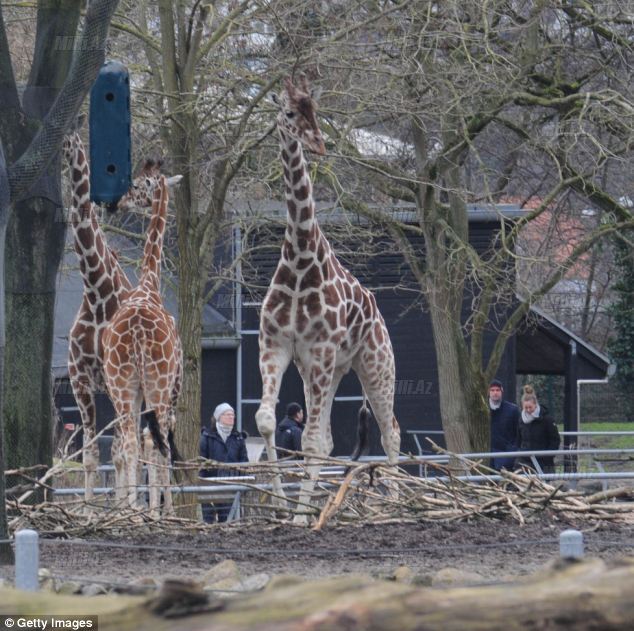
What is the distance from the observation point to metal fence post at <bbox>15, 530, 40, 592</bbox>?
5617 mm

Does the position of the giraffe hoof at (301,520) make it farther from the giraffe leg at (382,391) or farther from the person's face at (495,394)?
the person's face at (495,394)

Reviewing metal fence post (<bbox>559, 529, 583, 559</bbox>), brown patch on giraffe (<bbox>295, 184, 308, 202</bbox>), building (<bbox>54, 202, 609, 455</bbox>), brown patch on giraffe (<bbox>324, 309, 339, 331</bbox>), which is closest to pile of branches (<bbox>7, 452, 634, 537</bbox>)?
brown patch on giraffe (<bbox>324, 309, 339, 331</bbox>)

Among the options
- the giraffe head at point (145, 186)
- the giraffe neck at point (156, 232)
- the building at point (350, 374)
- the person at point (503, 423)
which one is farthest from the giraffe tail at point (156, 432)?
the building at point (350, 374)

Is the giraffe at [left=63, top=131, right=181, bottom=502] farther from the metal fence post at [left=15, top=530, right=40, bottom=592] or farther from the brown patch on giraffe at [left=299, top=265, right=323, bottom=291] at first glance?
the metal fence post at [left=15, top=530, right=40, bottom=592]

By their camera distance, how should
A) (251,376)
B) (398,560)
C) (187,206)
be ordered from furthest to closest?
(251,376) < (187,206) < (398,560)

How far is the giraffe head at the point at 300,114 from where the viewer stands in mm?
10008

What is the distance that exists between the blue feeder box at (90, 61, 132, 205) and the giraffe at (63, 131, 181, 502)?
60 centimetres

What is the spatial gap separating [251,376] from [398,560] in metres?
14.9

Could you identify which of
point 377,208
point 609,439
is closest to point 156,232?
point 377,208

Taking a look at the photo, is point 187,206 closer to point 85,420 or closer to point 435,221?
point 85,420

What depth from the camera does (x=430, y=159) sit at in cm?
1669

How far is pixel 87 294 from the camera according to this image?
11.4 metres

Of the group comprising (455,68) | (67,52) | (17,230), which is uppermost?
(455,68)

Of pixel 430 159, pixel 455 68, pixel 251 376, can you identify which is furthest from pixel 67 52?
pixel 251 376
